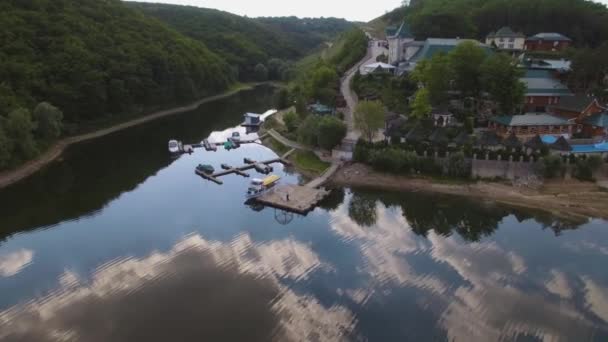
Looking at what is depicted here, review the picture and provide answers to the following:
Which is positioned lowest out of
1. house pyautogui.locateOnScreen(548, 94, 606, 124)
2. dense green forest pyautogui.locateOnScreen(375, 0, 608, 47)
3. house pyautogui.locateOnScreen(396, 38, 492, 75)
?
house pyautogui.locateOnScreen(548, 94, 606, 124)

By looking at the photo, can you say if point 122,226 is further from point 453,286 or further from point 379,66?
point 379,66

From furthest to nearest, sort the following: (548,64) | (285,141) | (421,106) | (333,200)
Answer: (548,64)
(285,141)
(421,106)
(333,200)

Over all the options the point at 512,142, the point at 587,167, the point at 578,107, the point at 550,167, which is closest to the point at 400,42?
the point at 578,107

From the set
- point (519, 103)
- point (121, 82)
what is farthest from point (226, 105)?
point (519, 103)

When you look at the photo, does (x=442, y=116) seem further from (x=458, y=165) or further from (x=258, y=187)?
(x=258, y=187)

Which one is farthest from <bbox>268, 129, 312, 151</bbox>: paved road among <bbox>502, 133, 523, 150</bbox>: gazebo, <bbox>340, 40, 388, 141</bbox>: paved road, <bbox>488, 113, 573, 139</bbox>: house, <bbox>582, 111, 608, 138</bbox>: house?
<bbox>582, 111, 608, 138</bbox>: house

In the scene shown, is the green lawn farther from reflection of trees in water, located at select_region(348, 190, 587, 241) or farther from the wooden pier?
reflection of trees in water, located at select_region(348, 190, 587, 241)
